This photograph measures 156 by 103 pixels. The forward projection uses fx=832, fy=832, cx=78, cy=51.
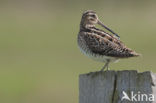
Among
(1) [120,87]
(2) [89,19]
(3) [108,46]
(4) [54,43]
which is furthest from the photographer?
(4) [54,43]

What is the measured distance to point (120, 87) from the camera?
628cm

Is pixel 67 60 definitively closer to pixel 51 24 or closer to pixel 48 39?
pixel 48 39

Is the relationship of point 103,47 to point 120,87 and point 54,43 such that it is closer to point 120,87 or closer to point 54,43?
point 120,87

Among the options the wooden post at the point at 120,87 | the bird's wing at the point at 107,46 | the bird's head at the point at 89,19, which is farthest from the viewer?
the bird's head at the point at 89,19

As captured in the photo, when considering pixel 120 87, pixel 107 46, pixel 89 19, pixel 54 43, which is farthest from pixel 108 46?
pixel 54 43

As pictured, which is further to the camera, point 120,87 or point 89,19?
point 89,19

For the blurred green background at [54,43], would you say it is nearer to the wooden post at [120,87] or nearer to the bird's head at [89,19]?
the bird's head at [89,19]

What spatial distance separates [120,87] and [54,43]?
563 inches

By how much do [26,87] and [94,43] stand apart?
8099 millimetres

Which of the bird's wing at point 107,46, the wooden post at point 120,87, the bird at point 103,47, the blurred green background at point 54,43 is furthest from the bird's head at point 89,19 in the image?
the blurred green background at point 54,43

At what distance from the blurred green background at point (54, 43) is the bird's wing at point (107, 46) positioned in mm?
5758

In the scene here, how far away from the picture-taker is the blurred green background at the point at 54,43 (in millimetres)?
15867

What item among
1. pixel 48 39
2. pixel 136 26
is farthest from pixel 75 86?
pixel 136 26

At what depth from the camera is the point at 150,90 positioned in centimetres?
617
